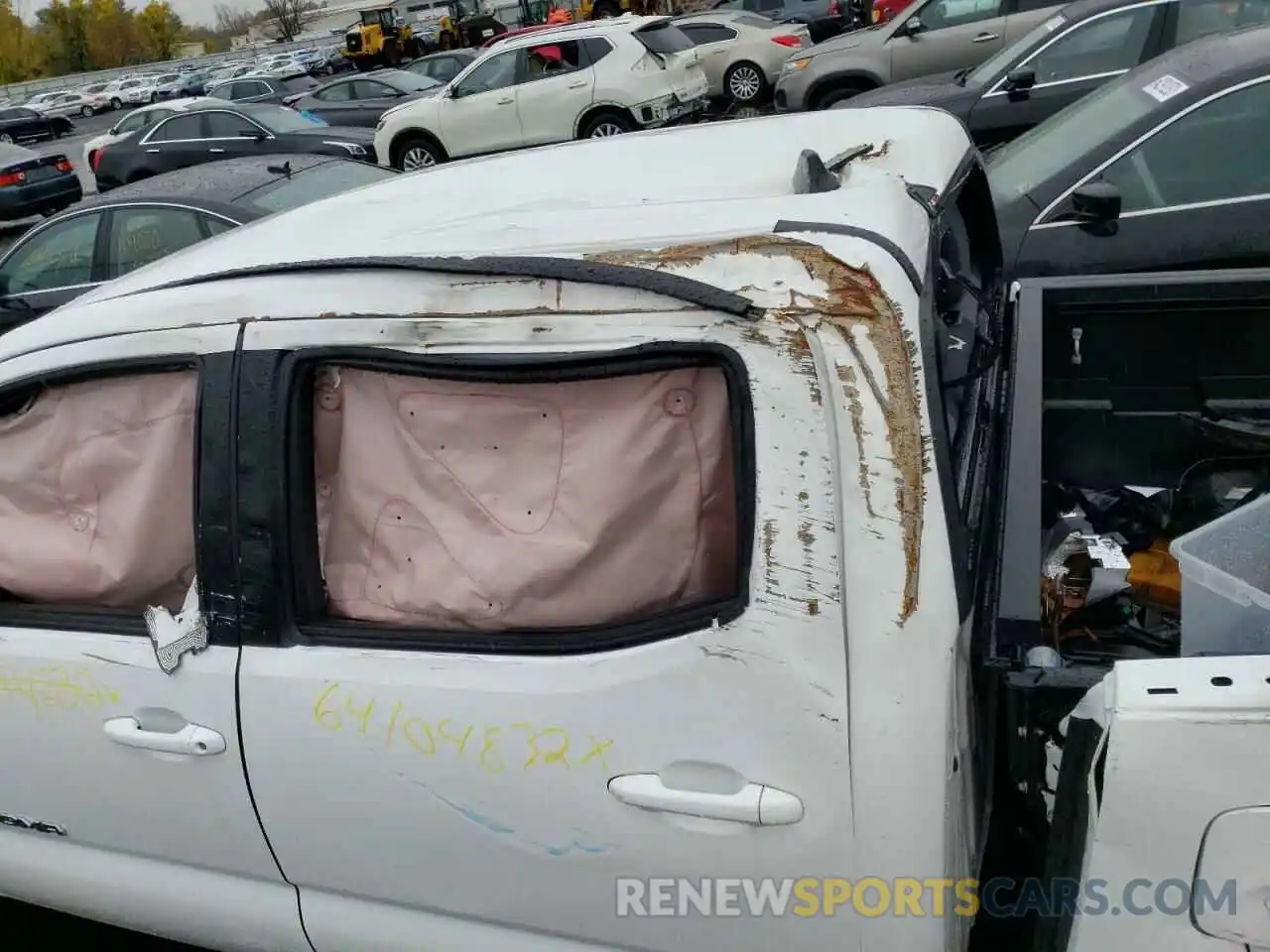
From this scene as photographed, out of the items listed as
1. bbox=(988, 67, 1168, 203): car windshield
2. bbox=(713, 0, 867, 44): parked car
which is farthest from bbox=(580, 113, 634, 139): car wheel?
bbox=(988, 67, 1168, 203): car windshield

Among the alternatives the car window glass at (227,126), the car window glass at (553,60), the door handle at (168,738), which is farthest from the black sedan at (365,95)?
the door handle at (168,738)

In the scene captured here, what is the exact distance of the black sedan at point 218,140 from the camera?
12.6m

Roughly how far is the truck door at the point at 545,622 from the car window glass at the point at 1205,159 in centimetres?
351

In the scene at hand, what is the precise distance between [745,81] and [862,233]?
1562 centimetres

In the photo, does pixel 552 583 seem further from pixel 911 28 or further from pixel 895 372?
pixel 911 28

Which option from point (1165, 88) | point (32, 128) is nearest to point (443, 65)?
point (32, 128)

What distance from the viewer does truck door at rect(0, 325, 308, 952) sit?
1872 mm

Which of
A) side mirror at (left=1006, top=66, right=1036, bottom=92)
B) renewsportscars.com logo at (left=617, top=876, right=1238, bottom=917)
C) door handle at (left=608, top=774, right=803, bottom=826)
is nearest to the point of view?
renewsportscars.com logo at (left=617, top=876, right=1238, bottom=917)

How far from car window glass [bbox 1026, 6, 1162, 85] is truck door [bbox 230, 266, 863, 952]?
6.99 meters

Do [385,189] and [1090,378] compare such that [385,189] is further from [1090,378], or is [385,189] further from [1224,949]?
[1224,949]

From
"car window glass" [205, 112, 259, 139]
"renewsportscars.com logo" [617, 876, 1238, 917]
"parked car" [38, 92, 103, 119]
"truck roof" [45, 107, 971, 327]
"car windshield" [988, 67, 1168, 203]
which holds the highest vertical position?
"parked car" [38, 92, 103, 119]

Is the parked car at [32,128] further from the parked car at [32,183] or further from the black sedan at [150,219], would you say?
the black sedan at [150,219]

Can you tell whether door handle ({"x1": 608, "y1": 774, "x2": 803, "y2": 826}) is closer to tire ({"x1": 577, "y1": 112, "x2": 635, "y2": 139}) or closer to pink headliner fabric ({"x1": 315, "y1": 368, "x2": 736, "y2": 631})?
pink headliner fabric ({"x1": 315, "y1": 368, "x2": 736, "y2": 631})

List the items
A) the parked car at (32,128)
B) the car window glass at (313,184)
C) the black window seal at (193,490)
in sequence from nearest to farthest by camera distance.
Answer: the black window seal at (193,490)
the car window glass at (313,184)
the parked car at (32,128)
